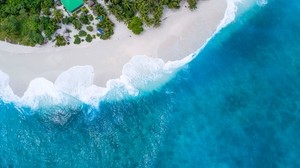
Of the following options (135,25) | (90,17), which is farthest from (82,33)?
(135,25)

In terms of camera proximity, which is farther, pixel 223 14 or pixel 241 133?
pixel 223 14

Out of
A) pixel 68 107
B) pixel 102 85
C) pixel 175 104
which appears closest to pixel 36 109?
pixel 68 107

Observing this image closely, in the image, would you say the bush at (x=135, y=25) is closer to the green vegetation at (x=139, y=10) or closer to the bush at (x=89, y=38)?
the green vegetation at (x=139, y=10)

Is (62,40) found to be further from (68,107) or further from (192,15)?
(192,15)

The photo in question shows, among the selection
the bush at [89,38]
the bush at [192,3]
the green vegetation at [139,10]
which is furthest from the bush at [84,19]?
the bush at [192,3]

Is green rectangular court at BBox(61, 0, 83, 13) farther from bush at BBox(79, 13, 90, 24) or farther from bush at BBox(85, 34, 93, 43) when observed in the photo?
bush at BBox(85, 34, 93, 43)

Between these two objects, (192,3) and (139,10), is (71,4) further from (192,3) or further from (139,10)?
(192,3)
